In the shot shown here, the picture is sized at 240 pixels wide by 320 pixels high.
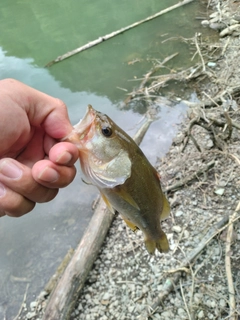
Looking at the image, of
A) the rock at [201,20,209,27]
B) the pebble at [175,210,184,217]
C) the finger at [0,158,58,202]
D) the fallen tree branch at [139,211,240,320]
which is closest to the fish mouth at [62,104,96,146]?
the finger at [0,158,58,202]

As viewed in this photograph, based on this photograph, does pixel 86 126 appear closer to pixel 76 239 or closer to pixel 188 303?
pixel 188 303

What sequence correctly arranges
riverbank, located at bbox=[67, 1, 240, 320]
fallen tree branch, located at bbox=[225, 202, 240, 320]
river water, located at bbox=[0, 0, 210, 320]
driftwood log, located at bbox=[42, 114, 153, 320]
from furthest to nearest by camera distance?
river water, located at bbox=[0, 0, 210, 320] < driftwood log, located at bbox=[42, 114, 153, 320] < riverbank, located at bbox=[67, 1, 240, 320] < fallen tree branch, located at bbox=[225, 202, 240, 320]

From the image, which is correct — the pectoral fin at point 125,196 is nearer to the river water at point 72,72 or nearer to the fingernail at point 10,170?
the fingernail at point 10,170

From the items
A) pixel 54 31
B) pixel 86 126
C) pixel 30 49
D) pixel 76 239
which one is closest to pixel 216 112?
pixel 76 239

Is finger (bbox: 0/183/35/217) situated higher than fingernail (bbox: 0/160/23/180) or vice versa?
fingernail (bbox: 0/160/23/180)


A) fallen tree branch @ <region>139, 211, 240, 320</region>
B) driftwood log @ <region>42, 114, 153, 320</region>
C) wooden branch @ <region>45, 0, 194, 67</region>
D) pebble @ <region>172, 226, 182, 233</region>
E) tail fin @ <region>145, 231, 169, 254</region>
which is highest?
tail fin @ <region>145, 231, 169, 254</region>

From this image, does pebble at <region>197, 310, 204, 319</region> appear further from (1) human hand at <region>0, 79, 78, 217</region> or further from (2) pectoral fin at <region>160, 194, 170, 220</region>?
(1) human hand at <region>0, 79, 78, 217</region>

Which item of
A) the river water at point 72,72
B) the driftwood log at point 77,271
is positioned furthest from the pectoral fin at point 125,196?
the river water at point 72,72
